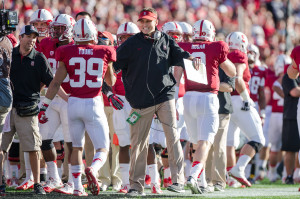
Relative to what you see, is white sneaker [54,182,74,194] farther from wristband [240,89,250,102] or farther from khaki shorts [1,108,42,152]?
wristband [240,89,250,102]

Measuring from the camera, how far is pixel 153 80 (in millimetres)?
8250

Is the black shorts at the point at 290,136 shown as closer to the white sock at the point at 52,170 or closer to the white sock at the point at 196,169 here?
the white sock at the point at 196,169

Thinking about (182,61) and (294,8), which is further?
(294,8)

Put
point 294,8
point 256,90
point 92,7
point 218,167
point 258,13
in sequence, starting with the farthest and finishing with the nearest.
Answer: point 294,8, point 258,13, point 92,7, point 256,90, point 218,167

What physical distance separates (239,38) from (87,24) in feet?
9.04

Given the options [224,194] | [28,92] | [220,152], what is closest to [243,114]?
[220,152]

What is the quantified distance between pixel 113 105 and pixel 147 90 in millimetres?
526

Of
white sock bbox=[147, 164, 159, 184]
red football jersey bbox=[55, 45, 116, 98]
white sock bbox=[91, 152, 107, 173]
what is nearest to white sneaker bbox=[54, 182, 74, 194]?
white sock bbox=[91, 152, 107, 173]

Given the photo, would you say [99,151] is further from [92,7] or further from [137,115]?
[92,7]

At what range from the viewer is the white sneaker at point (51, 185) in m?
8.92

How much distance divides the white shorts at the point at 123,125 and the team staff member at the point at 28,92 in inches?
49.2

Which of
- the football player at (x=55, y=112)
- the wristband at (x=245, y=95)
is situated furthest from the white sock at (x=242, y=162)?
the football player at (x=55, y=112)

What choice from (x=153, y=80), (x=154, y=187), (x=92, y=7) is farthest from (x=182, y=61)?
(x=92, y=7)

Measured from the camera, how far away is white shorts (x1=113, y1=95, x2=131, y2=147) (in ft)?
30.9
